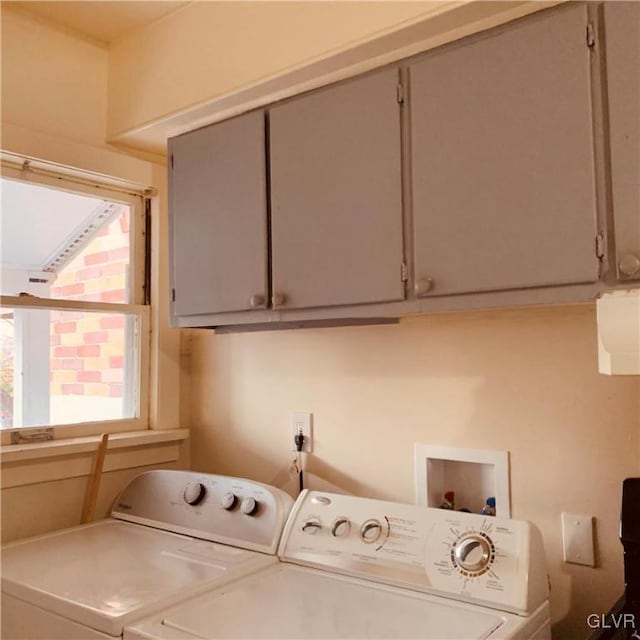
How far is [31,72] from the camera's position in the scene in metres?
1.96

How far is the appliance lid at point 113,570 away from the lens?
1387mm

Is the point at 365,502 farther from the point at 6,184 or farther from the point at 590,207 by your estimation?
the point at 6,184

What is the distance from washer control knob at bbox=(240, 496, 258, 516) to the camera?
5.85 feet

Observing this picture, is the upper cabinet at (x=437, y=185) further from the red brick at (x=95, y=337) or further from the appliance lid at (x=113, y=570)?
the appliance lid at (x=113, y=570)

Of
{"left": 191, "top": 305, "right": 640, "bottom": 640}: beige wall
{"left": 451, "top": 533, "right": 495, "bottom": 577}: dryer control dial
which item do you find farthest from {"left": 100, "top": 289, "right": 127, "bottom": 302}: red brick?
{"left": 451, "top": 533, "right": 495, "bottom": 577}: dryer control dial

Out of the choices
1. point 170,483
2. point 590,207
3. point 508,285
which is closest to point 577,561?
point 508,285

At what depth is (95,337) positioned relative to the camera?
2.23 metres

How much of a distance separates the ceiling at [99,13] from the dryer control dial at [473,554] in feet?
5.64

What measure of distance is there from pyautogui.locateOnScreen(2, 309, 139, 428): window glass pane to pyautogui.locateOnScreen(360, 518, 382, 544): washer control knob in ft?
3.54

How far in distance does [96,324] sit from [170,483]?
64 cm

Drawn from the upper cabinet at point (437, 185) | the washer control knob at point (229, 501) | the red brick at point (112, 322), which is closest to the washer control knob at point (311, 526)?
the washer control knob at point (229, 501)

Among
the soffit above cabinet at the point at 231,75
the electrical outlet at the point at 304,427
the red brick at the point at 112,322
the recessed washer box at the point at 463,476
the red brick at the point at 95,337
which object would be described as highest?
the soffit above cabinet at the point at 231,75

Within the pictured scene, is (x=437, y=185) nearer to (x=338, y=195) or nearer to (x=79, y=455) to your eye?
(x=338, y=195)

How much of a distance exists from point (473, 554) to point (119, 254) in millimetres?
1609
